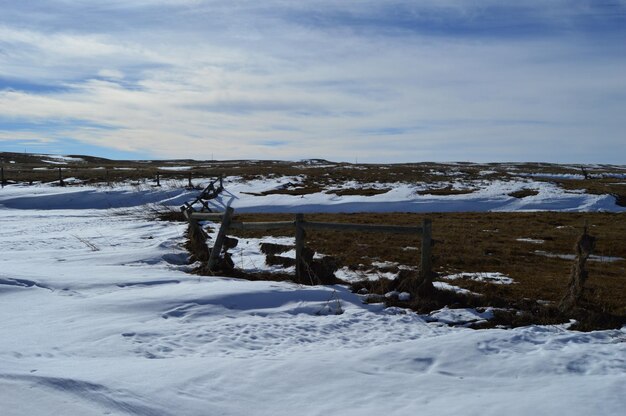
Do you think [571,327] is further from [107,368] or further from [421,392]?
[107,368]

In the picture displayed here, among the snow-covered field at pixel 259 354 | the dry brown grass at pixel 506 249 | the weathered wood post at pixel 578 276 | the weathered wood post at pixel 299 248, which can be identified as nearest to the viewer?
the snow-covered field at pixel 259 354

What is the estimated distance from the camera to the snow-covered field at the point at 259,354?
452 centimetres

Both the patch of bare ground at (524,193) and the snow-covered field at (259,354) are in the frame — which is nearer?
the snow-covered field at (259,354)

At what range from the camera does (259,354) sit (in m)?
5.99

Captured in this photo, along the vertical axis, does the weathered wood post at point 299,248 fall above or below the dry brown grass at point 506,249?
above

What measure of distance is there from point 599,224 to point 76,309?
2039 cm

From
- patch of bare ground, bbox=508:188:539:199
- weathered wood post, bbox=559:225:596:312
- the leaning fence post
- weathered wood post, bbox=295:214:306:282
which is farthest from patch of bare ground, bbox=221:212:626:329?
patch of bare ground, bbox=508:188:539:199

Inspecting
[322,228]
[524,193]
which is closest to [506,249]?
[322,228]

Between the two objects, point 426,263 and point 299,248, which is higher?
point 299,248

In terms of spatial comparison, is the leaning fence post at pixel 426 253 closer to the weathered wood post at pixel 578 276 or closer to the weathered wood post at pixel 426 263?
the weathered wood post at pixel 426 263

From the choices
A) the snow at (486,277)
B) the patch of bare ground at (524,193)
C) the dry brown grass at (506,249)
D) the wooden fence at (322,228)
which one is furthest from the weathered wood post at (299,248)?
the patch of bare ground at (524,193)

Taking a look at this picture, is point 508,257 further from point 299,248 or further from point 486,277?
point 299,248

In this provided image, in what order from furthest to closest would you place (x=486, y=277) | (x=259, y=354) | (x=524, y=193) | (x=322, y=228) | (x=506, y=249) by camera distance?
(x=524, y=193) → (x=506, y=249) → (x=486, y=277) → (x=322, y=228) → (x=259, y=354)

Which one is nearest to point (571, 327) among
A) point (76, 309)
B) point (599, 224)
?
point (76, 309)
